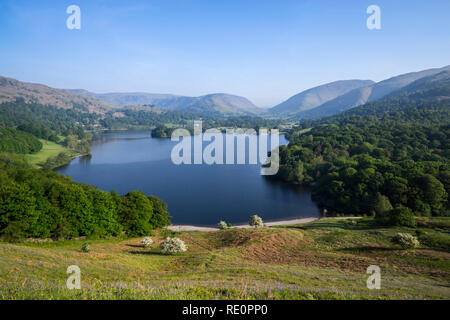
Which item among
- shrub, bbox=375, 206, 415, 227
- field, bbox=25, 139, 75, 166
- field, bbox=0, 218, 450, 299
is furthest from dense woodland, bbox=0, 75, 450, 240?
field, bbox=25, 139, 75, 166

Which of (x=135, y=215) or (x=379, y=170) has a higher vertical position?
(x=379, y=170)

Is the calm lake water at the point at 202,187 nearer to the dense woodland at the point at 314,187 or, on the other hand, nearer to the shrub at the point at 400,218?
the dense woodland at the point at 314,187

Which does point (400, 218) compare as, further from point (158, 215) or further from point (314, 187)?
point (314, 187)

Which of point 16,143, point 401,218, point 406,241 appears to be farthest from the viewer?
point 16,143

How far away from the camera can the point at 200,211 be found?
164 ft

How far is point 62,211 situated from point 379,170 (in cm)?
5740

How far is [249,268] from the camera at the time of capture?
1641 cm

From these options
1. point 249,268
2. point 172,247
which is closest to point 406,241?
point 249,268

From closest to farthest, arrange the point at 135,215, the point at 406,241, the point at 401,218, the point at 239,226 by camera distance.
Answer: the point at 406,241 < the point at 401,218 < the point at 135,215 < the point at 239,226

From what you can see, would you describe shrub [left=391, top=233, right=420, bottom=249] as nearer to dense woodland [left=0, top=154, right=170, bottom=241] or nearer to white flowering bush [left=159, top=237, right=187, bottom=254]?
white flowering bush [left=159, top=237, right=187, bottom=254]
